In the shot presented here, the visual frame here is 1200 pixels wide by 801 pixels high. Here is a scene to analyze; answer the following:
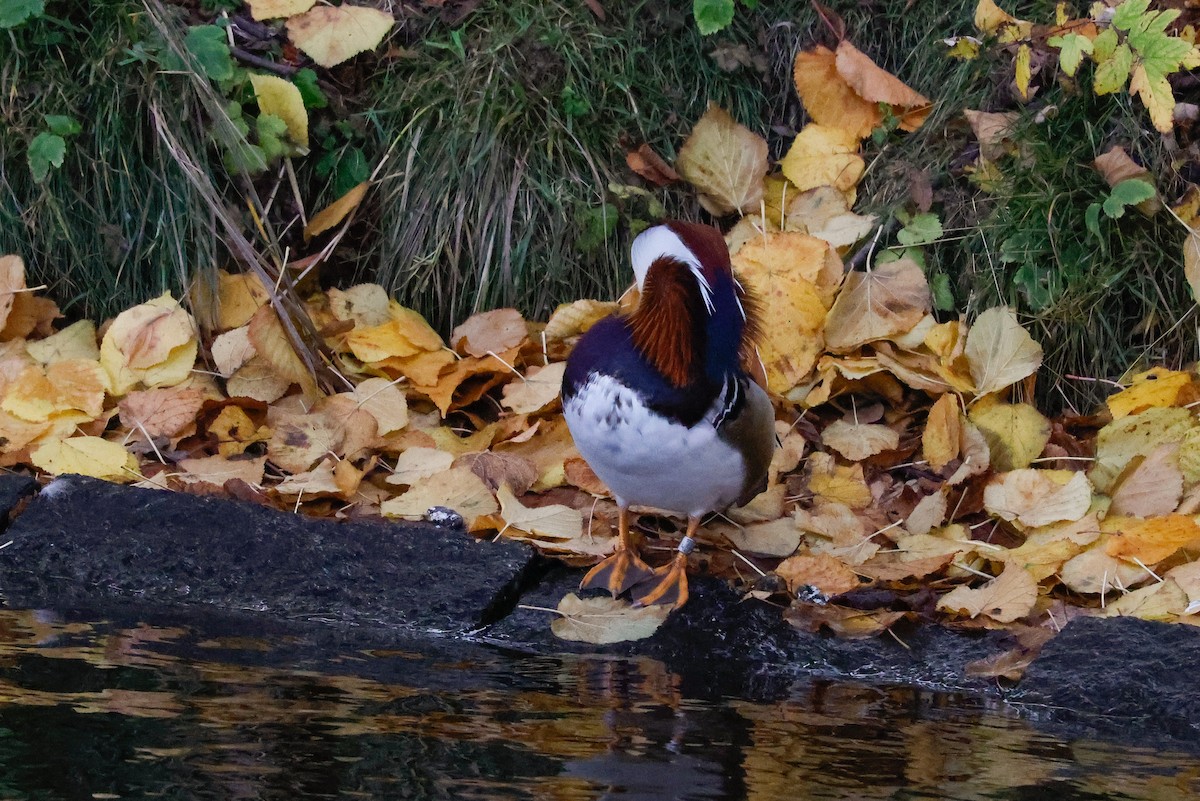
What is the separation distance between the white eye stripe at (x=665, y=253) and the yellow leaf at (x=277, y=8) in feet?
5.69

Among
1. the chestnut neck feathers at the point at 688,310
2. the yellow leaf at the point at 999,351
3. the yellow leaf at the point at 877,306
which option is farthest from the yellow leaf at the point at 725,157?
the chestnut neck feathers at the point at 688,310

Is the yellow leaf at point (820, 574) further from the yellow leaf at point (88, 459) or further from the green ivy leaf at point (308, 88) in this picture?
the green ivy leaf at point (308, 88)

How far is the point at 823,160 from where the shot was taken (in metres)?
4.26

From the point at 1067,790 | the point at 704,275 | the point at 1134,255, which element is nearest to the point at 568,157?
the point at 704,275

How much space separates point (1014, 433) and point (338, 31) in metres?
2.26

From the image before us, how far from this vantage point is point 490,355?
3967 millimetres

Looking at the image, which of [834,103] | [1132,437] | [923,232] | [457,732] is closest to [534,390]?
[923,232]

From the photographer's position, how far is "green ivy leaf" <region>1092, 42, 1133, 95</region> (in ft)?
12.4

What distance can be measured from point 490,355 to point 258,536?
3.43 ft

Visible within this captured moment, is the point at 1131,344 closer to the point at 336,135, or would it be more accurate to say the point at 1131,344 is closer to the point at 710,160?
the point at 710,160

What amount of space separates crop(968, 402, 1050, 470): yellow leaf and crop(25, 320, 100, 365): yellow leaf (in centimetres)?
248

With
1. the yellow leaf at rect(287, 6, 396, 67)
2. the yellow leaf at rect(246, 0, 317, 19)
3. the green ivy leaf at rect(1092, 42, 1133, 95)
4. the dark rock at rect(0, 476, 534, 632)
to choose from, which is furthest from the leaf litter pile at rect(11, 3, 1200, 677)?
the yellow leaf at rect(246, 0, 317, 19)

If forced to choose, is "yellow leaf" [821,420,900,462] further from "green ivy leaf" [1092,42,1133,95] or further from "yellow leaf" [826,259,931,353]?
"green ivy leaf" [1092,42,1133,95]

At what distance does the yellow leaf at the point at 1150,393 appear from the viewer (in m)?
3.65
